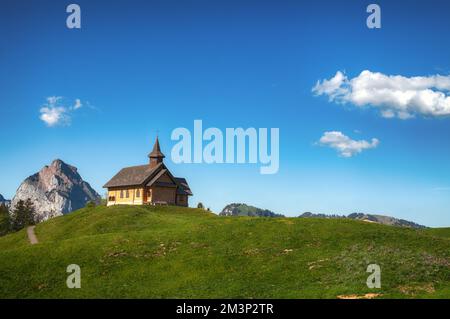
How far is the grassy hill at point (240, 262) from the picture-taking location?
28453 mm

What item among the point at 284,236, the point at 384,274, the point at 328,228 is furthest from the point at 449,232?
the point at 384,274

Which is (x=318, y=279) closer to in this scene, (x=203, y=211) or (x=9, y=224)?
(x=203, y=211)

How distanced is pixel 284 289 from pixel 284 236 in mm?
14309

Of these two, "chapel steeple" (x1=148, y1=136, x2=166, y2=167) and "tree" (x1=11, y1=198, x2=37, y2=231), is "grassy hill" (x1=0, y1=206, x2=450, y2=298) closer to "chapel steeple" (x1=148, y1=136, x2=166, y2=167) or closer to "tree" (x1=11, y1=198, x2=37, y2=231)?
"chapel steeple" (x1=148, y1=136, x2=166, y2=167)

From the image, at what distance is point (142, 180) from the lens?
80562 millimetres

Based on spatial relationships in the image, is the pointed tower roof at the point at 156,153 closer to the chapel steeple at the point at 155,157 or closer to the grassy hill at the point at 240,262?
the chapel steeple at the point at 155,157

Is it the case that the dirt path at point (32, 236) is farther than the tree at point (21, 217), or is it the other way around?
the tree at point (21, 217)

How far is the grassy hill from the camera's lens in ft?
93.4

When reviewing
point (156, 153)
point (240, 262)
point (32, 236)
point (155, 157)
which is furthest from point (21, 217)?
point (240, 262)

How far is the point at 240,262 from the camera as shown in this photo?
35406 mm

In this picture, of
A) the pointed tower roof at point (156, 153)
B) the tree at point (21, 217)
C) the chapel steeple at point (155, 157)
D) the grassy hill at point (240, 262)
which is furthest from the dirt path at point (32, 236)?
the tree at point (21, 217)

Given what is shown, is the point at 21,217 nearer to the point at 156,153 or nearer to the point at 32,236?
the point at 156,153
